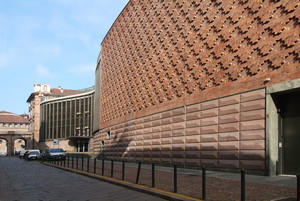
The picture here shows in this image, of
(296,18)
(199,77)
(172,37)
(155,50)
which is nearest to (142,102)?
(155,50)

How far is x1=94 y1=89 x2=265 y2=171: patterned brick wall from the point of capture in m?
13.8

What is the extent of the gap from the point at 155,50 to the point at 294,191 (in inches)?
675

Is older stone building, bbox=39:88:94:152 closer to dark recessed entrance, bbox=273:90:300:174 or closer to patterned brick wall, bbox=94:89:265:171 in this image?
patterned brick wall, bbox=94:89:265:171

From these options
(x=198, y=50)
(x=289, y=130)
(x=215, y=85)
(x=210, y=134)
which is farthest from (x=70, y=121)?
(x=289, y=130)

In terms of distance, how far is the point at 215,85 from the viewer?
1664cm

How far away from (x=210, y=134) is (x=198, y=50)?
16.7 feet

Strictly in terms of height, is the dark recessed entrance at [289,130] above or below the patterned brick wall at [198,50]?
below

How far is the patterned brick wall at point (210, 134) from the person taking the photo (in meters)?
13.8

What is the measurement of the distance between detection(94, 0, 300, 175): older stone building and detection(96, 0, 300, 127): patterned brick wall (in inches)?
1.9

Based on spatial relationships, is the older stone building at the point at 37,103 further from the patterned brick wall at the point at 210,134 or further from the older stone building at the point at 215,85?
the patterned brick wall at the point at 210,134

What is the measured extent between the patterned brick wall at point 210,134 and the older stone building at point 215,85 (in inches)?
1.8

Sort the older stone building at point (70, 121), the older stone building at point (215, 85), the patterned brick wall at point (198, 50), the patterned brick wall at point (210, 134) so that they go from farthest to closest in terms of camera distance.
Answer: the older stone building at point (70, 121), the patterned brick wall at point (210, 134), the patterned brick wall at point (198, 50), the older stone building at point (215, 85)

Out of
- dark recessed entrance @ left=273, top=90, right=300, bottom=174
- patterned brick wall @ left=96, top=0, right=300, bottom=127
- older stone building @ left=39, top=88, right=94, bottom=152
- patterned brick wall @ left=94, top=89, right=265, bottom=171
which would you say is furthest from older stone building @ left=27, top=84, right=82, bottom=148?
dark recessed entrance @ left=273, top=90, right=300, bottom=174

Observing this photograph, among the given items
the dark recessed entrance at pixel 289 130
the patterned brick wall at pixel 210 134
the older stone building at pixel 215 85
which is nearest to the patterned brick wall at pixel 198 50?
the older stone building at pixel 215 85
